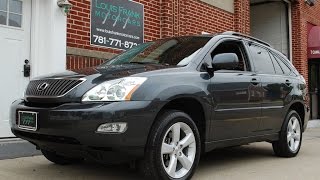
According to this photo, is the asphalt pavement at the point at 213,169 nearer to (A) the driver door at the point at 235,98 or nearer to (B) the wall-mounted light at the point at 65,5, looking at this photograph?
(A) the driver door at the point at 235,98

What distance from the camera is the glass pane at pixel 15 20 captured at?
736 cm

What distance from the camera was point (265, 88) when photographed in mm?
6289

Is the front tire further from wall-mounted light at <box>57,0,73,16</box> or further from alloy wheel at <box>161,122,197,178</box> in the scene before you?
wall-mounted light at <box>57,0,73,16</box>

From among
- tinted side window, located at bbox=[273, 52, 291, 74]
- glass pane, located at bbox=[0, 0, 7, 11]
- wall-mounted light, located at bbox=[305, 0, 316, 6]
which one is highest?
wall-mounted light, located at bbox=[305, 0, 316, 6]

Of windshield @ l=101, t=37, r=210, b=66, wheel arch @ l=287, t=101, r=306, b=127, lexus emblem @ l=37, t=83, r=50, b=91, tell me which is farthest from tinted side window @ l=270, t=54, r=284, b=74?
lexus emblem @ l=37, t=83, r=50, b=91

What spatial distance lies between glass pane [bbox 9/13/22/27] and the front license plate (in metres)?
3.06

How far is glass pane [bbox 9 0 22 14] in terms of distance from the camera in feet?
24.2

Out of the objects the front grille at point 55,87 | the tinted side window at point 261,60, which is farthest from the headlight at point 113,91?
the tinted side window at point 261,60

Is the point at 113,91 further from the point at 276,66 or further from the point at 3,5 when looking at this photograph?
the point at 3,5

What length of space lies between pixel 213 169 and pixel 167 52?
155cm

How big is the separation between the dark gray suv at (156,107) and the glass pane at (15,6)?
7.91 feet

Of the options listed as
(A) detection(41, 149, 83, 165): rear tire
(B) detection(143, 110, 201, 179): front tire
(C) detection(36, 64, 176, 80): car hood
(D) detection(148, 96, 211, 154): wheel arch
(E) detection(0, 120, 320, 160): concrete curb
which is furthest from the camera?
(E) detection(0, 120, 320, 160): concrete curb

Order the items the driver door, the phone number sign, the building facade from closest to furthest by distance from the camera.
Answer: the driver door → the building facade → the phone number sign

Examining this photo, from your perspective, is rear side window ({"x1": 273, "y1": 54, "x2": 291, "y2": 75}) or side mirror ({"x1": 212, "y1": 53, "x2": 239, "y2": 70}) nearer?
side mirror ({"x1": 212, "y1": 53, "x2": 239, "y2": 70})
